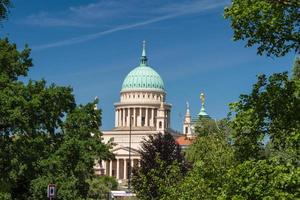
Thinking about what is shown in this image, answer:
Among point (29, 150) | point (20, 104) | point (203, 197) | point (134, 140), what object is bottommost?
point (203, 197)

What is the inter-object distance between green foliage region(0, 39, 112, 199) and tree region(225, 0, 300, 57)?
16668 mm

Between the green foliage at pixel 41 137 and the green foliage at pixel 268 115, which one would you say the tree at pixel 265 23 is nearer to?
the green foliage at pixel 268 115

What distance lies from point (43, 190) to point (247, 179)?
2528 centimetres

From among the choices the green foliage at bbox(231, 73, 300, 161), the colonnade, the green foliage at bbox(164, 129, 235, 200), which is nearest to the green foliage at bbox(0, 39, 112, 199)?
the green foliage at bbox(164, 129, 235, 200)

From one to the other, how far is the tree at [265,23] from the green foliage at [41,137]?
16.7 meters

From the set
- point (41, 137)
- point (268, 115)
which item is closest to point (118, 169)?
point (41, 137)

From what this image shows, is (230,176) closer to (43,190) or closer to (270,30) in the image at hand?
(270,30)

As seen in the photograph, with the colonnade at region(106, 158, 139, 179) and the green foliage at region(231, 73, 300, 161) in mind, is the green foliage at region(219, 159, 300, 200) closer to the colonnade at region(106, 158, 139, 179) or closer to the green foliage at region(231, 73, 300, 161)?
the green foliage at region(231, 73, 300, 161)

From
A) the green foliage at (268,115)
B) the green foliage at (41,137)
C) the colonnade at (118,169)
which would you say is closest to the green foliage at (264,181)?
the green foliage at (268,115)

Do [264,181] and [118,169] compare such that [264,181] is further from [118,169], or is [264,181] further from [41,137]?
[118,169]

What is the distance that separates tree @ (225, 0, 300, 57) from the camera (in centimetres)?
1627

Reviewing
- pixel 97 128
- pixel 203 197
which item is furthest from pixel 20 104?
A: pixel 203 197

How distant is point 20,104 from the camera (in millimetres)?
35250

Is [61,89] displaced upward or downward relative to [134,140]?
downward
